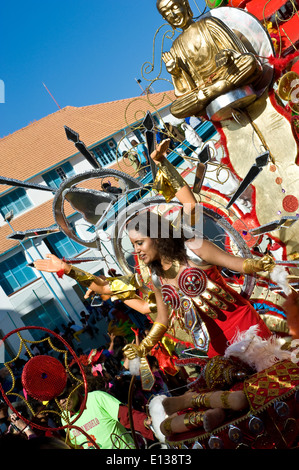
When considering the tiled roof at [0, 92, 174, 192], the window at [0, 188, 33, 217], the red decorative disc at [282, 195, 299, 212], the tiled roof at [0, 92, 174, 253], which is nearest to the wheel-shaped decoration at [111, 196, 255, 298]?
the red decorative disc at [282, 195, 299, 212]

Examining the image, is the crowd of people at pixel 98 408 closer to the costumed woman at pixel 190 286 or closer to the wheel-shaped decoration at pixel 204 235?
the costumed woman at pixel 190 286

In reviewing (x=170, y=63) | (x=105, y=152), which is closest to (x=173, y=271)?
(x=170, y=63)

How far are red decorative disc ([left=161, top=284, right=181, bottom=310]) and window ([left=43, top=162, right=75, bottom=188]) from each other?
1351 centimetres

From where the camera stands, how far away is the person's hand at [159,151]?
340 cm

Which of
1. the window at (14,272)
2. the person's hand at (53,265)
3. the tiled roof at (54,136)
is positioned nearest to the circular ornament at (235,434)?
the person's hand at (53,265)

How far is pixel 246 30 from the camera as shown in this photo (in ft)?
14.5

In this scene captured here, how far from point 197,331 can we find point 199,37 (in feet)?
8.85

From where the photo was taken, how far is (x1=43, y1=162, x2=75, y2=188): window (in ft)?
54.7

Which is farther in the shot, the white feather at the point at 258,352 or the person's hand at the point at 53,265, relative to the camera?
the person's hand at the point at 53,265

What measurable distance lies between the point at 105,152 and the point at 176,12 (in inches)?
479

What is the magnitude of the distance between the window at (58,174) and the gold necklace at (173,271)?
13.5 m

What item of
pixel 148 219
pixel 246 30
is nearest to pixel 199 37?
pixel 246 30
